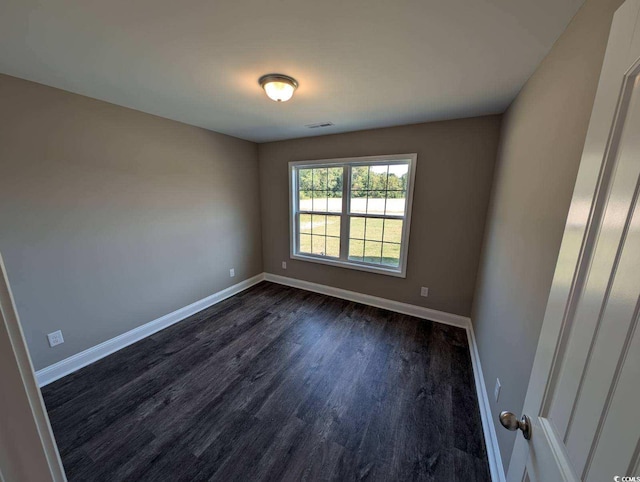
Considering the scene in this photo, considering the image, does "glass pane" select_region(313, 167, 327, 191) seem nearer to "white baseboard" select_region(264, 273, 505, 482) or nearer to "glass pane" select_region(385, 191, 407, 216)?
"glass pane" select_region(385, 191, 407, 216)

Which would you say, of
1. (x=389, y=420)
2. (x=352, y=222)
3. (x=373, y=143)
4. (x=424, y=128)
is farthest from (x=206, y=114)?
(x=389, y=420)

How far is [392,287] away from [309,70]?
8.37 feet

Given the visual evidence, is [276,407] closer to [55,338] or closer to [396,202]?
[55,338]

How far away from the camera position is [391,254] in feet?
10.3

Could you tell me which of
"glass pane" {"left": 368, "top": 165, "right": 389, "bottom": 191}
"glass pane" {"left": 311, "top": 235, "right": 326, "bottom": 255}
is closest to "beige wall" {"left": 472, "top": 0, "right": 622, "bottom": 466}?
"glass pane" {"left": 368, "top": 165, "right": 389, "bottom": 191}

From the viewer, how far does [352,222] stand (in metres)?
3.32

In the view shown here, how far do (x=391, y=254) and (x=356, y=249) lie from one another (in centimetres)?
49

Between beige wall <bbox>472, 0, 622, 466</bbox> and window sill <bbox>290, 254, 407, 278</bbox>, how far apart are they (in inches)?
46.8

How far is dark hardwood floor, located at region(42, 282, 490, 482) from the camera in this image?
1396 mm

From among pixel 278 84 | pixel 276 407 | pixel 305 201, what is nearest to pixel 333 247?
pixel 305 201

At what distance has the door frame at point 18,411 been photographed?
0.40 meters

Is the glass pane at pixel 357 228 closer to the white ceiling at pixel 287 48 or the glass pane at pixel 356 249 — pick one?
the glass pane at pixel 356 249

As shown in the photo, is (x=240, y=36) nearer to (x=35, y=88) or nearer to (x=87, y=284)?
(x=35, y=88)

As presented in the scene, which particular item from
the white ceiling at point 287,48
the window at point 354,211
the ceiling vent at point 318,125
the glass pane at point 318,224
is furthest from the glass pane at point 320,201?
the white ceiling at point 287,48
